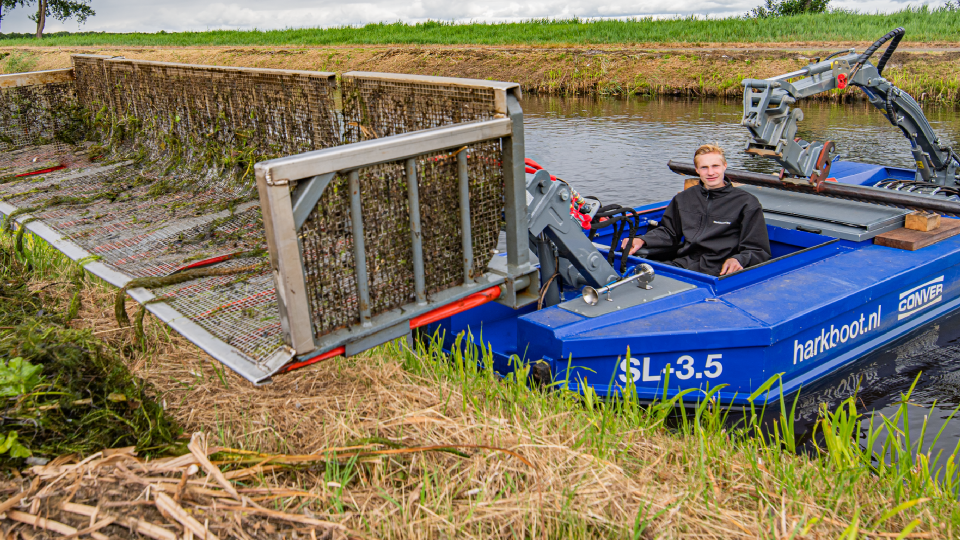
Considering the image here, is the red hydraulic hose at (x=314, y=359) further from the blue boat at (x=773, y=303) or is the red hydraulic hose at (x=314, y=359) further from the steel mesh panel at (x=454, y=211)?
the blue boat at (x=773, y=303)

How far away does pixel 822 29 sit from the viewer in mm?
23094

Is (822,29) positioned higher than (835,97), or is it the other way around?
(822,29)

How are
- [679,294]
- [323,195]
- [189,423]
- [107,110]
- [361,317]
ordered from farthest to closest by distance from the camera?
[107,110], [679,294], [189,423], [361,317], [323,195]

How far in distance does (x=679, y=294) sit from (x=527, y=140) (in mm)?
9683

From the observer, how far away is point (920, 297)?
5.16 meters

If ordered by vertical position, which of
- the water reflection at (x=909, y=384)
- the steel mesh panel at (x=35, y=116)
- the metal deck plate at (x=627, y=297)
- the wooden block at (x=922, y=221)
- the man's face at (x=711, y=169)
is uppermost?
the steel mesh panel at (x=35, y=116)

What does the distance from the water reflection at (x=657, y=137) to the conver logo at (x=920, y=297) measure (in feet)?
13.9

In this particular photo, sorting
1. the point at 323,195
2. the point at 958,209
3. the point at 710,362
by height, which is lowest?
the point at 710,362

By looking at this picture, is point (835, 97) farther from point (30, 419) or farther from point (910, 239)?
point (30, 419)

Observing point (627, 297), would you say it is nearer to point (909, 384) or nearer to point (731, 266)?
point (731, 266)

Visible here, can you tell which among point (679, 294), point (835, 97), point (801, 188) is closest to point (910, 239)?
point (801, 188)

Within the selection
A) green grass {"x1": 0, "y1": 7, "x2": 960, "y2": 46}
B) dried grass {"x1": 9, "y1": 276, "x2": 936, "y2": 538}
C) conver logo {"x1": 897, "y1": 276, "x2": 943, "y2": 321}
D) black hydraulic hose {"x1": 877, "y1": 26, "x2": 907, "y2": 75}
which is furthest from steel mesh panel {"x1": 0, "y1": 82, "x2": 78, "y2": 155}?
green grass {"x1": 0, "y1": 7, "x2": 960, "y2": 46}

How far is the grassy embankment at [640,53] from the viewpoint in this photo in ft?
59.4

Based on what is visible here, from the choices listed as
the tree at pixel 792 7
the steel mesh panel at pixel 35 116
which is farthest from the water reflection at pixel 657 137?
the tree at pixel 792 7
